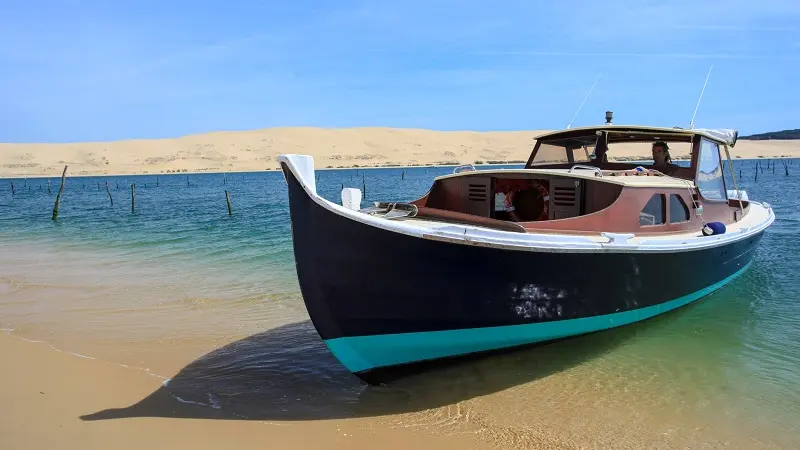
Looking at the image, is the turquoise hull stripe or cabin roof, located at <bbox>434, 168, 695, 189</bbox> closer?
the turquoise hull stripe

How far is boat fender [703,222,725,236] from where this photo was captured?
876cm

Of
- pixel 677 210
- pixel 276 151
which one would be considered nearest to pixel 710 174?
pixel 677 210

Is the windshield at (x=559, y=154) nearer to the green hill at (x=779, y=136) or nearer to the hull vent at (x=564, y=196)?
the hull vent at (x=564, y=196)

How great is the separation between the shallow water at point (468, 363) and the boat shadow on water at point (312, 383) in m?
0.02

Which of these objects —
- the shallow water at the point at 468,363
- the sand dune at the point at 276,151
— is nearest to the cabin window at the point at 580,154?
the shallow water at the point at 468,363

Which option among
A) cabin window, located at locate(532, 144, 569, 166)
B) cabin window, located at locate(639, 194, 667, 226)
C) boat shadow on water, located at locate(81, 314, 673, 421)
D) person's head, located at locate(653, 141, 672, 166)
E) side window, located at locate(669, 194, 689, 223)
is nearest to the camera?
boat shadow on water, located at locate(81, 314, 673, 421)

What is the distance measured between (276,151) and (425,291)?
111476mm

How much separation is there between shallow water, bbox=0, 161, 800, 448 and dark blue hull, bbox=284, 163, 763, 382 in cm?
52

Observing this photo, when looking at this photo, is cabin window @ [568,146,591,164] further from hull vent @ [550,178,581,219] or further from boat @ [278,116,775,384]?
hull vent @ [550,178,581,219]

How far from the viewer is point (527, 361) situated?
7.22 m

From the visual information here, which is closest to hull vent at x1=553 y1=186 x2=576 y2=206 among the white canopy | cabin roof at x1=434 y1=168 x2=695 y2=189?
cabin roof at x1=434 y1=168 x2=695 y2=189

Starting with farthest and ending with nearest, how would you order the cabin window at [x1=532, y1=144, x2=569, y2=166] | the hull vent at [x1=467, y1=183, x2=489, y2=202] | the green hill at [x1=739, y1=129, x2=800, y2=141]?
the green hill at [x1=739, y1=129, x2=800, y2=141]
the cabin window at [x1=532, y1=144, x2=569, y2=166]
the hull vent at [x1=467, y1=183, x2=489, y2=202]

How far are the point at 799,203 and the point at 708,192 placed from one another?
68.6 ft

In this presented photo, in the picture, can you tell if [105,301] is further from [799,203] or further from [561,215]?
[799,203]
